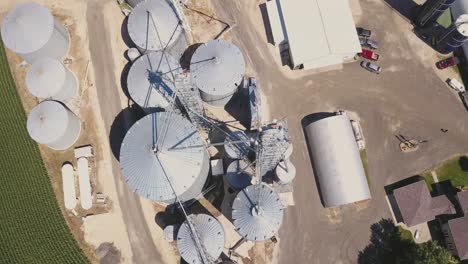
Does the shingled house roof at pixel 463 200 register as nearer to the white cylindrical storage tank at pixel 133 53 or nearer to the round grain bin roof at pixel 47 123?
the white cylindrical storage tank at pixel 133 53

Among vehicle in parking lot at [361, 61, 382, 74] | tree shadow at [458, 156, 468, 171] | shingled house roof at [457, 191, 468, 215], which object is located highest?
vehicle in parking lot at [361, 61, 382, 74]

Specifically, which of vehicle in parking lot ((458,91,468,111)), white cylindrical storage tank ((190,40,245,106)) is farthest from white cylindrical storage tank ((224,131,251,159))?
vehicle in parking lot ((458,91,468,111))

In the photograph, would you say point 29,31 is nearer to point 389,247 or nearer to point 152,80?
point 152,80

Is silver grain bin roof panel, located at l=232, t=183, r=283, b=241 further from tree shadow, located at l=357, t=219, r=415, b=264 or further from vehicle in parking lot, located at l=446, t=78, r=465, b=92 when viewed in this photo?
vehicle in parking lot, located at l=446, t=78, r=465, b=92

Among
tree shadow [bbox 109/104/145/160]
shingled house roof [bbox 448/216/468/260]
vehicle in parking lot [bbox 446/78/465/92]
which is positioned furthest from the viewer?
vehicle in parking lot [bbox 446/78/465/92]

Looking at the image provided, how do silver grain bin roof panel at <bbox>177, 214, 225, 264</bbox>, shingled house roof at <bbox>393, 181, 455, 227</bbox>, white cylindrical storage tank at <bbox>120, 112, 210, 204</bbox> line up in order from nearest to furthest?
white cylindrical storage tank at <bbox>120, 112, 210, 204</bbox> → silver grain bin roof panel at <bbox>177, 214, 225, 264</bbox> → shingled house roof at <bbox>393, 181, 455, 227</bbox>

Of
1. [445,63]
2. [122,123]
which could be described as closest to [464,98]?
[445,63]

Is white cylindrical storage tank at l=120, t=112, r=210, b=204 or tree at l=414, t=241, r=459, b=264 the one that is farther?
tree at l=414, t=241, r=459, b=264
